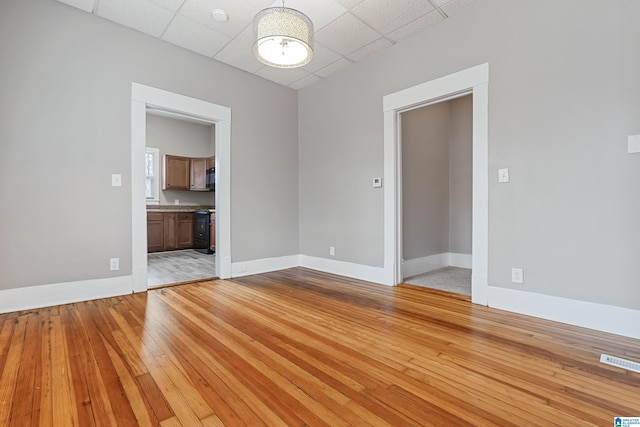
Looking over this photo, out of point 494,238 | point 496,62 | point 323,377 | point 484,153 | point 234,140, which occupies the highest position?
point 496,62

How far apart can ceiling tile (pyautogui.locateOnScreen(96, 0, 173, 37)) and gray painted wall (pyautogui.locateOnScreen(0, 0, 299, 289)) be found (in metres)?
0.12

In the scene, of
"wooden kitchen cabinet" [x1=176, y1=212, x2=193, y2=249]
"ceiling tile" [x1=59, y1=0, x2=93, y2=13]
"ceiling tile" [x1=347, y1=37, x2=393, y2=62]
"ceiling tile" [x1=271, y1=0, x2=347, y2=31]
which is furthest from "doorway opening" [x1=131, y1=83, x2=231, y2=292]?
"wooden kitchen cabinet" [x1=176, y1=212, x2=193, y2=249]

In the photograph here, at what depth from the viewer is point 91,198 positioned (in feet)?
9.74

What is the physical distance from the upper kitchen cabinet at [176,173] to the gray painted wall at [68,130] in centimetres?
343

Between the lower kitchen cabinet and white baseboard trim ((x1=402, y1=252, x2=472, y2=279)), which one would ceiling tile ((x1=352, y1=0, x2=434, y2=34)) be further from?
the lower kitchen cabinet

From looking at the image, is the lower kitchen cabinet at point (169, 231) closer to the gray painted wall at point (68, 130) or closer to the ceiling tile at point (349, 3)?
the gray painted wall at point (68, 130)

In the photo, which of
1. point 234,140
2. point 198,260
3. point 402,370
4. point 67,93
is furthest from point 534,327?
point 198,260

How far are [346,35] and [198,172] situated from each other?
4.91m

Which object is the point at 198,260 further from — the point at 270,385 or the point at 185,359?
the point at 270,385

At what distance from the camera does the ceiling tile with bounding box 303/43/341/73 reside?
11.7 feet

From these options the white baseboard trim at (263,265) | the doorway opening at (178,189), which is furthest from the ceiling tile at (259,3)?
the doorway opening at (178,189)

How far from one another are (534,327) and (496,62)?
2281 millimetres

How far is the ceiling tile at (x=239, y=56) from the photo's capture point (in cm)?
350

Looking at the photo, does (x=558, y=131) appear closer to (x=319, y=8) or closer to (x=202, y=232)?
(x=319, y=8)
